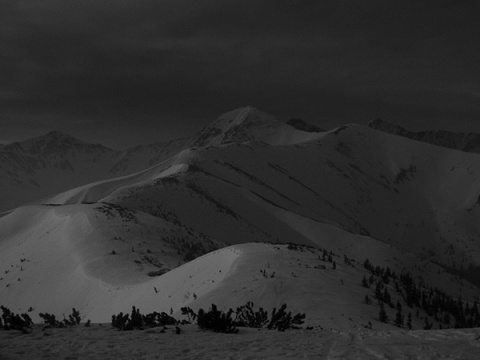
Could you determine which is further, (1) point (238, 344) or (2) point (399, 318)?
(2) point (399, 318)

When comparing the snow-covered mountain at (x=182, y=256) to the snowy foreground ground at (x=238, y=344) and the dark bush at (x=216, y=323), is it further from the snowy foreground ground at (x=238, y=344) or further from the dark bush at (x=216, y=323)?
the dark bush at (x=216, y=323)

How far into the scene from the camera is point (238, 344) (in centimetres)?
923

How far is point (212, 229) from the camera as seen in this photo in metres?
81.9

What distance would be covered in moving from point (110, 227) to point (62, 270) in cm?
844

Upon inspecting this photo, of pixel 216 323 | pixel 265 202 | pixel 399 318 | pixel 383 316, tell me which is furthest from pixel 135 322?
pixel 265 202

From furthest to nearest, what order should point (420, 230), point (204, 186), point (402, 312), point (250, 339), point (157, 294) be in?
point (420, 230) < point (204, 186) < point (157, 294) < point (402, 312) < point (250, 339)

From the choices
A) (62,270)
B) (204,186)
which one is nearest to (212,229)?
(204,186)

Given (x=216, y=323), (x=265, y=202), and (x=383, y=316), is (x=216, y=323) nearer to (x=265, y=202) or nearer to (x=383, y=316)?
(x=383, y=316)

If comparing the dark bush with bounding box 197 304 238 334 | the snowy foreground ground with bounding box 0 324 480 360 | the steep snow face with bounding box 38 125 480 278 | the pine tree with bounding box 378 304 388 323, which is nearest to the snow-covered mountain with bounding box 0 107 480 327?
the pine tree with bounding box 378 304 388 323

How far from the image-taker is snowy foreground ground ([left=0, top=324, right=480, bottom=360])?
27.2ft

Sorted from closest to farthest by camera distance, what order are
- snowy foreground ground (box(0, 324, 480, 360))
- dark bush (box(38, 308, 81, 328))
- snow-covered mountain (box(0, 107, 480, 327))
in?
snowy foreground ground (box(0, 324, 480, 360)) < dark bush (box(38, 308, 81, 328)) < snow-covered mountain (box(0, 107, 480, 327))

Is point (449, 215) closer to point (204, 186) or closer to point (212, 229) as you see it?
point (204, 186)

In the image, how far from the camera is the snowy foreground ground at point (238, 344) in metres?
8.30

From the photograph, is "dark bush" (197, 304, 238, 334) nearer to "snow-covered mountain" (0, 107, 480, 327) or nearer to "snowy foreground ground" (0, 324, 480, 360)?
"snowy foreground ground" (0, 324, 480, 360)
